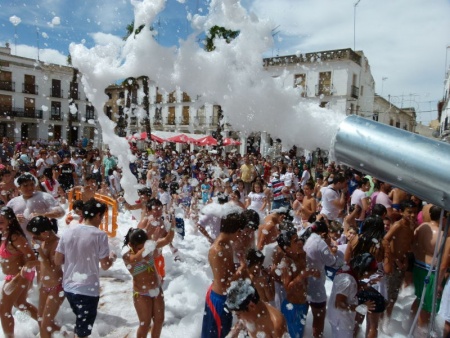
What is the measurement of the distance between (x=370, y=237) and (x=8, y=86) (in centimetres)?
4523

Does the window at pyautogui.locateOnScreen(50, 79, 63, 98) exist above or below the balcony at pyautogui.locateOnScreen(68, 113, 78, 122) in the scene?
above

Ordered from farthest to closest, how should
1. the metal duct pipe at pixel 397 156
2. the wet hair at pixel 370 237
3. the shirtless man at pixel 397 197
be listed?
the shirtless man at pixel 397 197, the wet hair at pixel 370 237, the metal duct pipe at pixel 397 156

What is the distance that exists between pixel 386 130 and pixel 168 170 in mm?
12969

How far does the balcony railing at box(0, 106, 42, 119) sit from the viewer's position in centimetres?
3985

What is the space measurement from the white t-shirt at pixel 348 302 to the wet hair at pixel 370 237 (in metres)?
0.44

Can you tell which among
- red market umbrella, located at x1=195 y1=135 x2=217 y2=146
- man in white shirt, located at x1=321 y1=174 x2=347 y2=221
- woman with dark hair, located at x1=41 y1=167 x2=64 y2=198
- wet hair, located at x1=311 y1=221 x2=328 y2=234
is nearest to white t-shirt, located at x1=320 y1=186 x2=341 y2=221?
man in white shirt, located at x1=321 y1=174 x2=347 y2=221

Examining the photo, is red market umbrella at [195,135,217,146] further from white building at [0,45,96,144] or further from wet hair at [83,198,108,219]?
white building at [0,45,96,144]

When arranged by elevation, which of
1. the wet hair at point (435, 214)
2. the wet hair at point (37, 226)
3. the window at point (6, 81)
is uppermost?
the window at point (6, 81)

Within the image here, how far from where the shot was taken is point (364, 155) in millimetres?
1376

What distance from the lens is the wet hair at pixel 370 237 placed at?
3680 mm

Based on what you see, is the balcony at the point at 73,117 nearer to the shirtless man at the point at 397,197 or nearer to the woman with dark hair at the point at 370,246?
the shirtless man at the point at 397,197

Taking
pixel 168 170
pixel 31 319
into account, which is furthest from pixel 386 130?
pixel 168 170

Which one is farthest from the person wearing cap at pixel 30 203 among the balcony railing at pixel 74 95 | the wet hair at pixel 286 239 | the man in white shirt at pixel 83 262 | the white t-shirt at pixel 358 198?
the balcony railing at pixel 74 95

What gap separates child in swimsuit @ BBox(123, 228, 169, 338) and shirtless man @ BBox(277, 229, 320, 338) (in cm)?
122
